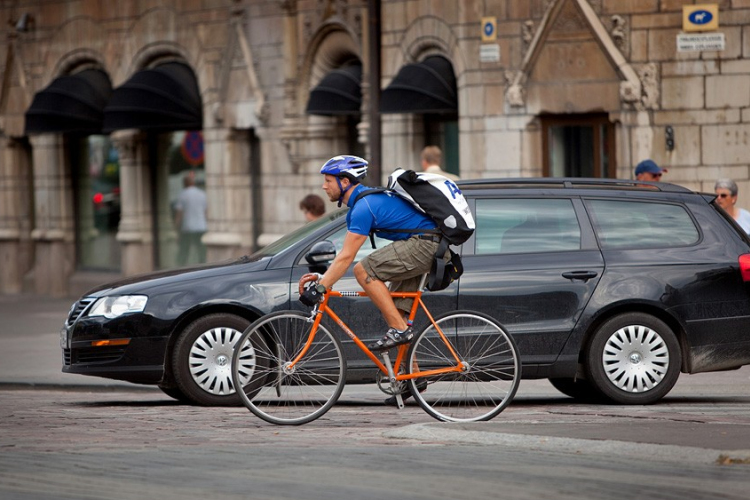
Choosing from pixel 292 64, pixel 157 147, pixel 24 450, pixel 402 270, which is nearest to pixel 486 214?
pixel 402 270

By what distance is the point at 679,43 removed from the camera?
57.2 feet

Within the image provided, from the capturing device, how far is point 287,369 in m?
9.30

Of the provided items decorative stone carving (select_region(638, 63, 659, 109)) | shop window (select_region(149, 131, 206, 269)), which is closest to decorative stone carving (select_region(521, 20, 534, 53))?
decorative stone carving (select_region(638, 63, 659, 109))

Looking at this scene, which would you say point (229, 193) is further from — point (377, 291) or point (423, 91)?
point (377, 291)

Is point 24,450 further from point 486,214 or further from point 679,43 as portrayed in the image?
point 679,43

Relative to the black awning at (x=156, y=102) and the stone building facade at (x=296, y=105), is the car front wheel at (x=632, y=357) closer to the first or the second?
the stone building facade at (x=296, y=105)

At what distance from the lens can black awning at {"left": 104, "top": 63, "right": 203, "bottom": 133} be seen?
23.5 meters

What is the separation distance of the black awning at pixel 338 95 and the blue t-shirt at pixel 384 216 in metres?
11.6

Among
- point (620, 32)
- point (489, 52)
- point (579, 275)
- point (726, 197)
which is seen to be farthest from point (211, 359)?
point (489, 52)

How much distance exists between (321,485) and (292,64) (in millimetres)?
15644

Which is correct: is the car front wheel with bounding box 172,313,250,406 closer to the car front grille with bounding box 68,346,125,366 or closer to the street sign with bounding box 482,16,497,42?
the car front grille with bounding box 68,346,125,366

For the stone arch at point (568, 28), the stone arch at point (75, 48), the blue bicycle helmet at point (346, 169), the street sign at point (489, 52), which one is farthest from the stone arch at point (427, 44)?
the blue bicycle helmet at point (346, 169)

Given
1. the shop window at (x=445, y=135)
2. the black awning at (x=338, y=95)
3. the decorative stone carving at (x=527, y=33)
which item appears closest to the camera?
the decorative stone carving at (x=527, y=33)

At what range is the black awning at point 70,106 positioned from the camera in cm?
2531
